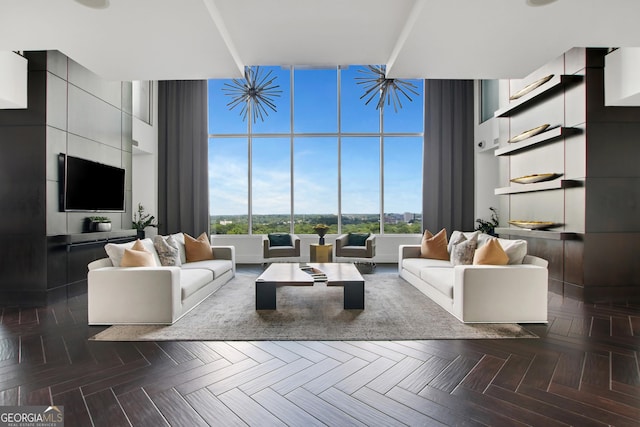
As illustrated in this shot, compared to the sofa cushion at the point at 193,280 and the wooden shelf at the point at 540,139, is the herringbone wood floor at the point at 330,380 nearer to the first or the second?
the sofa cushion at the point at 193,280

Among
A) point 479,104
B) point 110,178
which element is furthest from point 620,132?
point 110,178

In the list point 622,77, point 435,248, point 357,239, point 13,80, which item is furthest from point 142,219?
point 622,77

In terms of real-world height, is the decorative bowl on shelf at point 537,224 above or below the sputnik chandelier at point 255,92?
below

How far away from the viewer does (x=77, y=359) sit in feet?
7.77

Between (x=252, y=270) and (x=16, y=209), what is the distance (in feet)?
11.3

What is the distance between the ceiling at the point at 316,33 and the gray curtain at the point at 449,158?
2.99 m

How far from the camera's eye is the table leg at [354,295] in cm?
357

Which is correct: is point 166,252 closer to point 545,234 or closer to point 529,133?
point 545,234

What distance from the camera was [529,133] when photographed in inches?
184

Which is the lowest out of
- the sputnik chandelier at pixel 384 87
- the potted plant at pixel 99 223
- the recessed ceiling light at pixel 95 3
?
the potted plant at pixel 99 223

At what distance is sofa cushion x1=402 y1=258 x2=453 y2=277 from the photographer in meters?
4.46

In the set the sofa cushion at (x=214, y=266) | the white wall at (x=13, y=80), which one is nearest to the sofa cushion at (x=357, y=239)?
the sofa cushion at (x=214, y=266)

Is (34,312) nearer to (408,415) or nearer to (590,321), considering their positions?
(408,415)

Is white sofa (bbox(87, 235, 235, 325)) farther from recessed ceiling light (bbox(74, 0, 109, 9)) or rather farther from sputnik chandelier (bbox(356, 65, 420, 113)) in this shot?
sputnik chandelier (bbox(356, 65, 420, 113))
